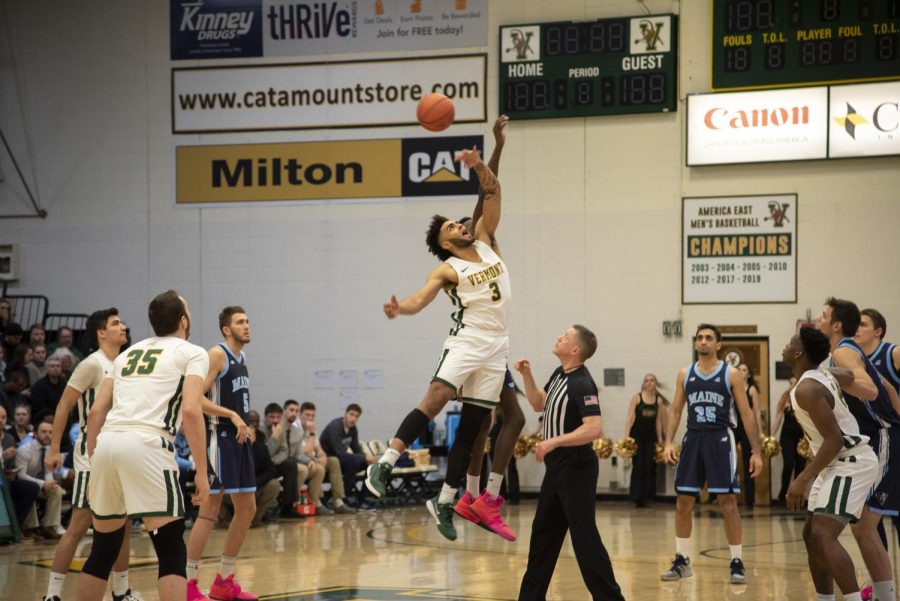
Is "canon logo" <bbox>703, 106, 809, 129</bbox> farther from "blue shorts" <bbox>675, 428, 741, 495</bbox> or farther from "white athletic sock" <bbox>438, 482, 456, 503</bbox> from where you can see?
"white athletic sock" <bbox>438, 482, 456, 503</bbox>

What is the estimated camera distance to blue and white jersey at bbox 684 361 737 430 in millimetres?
Answer: 9867

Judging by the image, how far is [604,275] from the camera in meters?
17.8

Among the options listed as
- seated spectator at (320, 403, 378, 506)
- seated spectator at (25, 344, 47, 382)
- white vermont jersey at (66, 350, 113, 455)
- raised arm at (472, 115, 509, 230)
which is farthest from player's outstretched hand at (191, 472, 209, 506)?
seated spectator at (25, 344, 47, 382)

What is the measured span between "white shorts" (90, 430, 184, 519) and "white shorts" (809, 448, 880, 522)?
145 inches

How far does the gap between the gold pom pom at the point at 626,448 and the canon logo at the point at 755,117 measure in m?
4.87

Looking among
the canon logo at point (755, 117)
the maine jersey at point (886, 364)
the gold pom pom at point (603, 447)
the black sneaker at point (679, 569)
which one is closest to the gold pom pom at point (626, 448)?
the gold pom pom at point (603, 447)

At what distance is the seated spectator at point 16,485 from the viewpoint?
12.2 metres

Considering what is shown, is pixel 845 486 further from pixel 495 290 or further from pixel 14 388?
pixel 14 388

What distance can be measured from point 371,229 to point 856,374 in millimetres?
12117

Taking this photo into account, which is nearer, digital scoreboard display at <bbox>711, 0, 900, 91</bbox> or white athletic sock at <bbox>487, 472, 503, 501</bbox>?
white athletic sock at <bbox>487, 472, 503, 501</bbox>

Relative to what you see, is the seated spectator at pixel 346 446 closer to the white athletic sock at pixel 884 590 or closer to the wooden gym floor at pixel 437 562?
the wooden gym floor at pixel 437 562

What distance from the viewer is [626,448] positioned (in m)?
16.5

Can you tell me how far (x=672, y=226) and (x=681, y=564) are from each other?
8.71 meters

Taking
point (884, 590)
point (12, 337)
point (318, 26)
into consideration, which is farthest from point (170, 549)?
point (318, 26)
